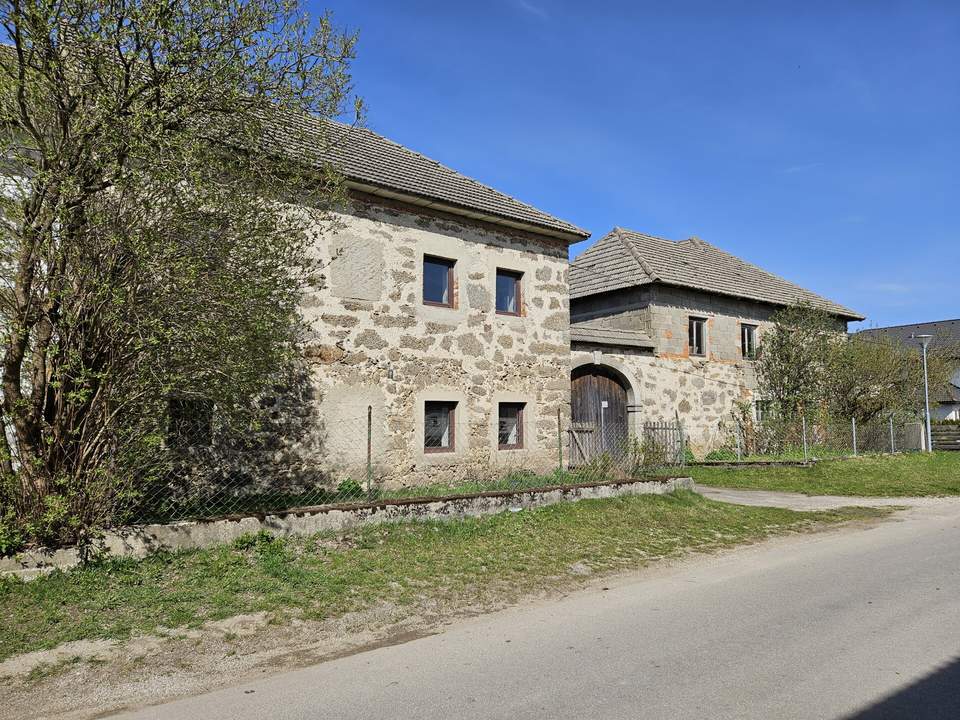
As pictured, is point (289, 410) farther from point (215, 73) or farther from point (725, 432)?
point (725, 432)

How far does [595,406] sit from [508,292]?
17.3 ft

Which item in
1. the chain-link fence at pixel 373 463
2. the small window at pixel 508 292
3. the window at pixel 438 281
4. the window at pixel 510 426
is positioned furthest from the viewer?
the small window at pixel 508 292

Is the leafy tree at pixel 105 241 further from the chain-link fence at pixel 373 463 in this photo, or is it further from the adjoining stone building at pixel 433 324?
the adjoining stone building at pixel 433 324

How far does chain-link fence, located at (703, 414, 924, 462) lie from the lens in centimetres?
2138

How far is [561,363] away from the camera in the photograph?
1543 centimetres

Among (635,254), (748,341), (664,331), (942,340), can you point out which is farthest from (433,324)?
(942,340)

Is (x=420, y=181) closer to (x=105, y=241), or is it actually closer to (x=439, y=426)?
(x=439, y=426)

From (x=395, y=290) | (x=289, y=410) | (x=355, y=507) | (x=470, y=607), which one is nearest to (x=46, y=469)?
(x=355, y=507)

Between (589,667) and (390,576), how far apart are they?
2.95 meters

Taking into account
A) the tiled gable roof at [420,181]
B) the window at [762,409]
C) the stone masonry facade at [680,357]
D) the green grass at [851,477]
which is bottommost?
the green grass at [851,477]

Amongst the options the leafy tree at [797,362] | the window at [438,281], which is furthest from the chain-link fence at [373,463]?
the leafy tree at [797,362]

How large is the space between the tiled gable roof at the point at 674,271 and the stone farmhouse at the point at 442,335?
359 cm

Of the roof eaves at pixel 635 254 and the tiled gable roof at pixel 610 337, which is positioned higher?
the roof eaves at pixel 635 254

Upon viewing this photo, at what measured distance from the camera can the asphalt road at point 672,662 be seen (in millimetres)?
4121
